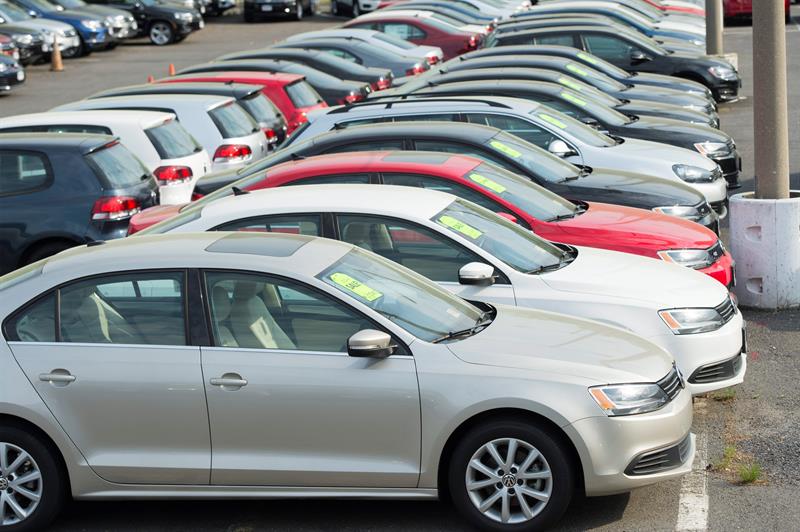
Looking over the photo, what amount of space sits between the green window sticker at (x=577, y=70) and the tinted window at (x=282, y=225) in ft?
30.2

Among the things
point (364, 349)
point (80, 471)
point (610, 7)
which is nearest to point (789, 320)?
point (364, 349)

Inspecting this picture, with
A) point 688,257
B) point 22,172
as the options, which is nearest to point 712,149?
point 688,257

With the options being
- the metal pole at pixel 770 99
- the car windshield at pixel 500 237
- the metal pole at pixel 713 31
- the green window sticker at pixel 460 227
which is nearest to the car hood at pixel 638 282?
the car windshield at pixel 500 237

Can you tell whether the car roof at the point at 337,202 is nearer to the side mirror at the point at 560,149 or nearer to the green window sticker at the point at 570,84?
the side mirror at the point at 560,149

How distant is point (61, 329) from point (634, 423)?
111 inches

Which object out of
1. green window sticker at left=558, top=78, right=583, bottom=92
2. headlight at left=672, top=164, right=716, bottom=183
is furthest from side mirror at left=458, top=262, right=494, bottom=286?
green window sticker at left=558, top=78, right=583, bottom=92

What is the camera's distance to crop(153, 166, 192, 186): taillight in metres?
12.9

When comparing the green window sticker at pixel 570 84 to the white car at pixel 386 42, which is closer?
the green window sticker at pixel 570 84

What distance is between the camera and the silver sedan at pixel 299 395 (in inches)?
240

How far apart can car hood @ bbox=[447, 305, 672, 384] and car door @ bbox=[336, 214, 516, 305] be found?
986 mm

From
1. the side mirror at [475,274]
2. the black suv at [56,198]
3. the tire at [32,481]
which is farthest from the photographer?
the black suv at [56,198]

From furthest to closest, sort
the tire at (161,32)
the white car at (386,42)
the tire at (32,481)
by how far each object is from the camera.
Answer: the tire at (161,32)
the white car at (386,42)
the tire at (32,481)

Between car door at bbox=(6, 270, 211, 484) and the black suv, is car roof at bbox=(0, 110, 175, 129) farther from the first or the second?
car door at bbox=(6, 270, 211, 484)

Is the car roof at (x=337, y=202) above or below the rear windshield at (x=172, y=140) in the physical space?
above
